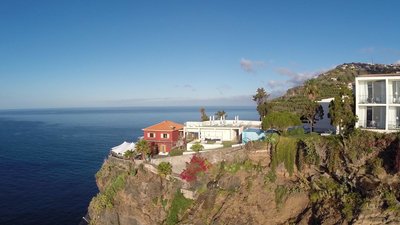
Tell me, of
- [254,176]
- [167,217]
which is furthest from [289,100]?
[167,217]

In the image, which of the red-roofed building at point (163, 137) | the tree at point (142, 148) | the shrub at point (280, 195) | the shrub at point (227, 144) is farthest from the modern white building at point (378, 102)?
the tree at point (142, 148)

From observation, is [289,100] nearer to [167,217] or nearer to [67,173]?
[167,217]

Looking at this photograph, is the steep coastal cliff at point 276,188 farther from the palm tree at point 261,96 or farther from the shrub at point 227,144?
the palm tree at point 261,96

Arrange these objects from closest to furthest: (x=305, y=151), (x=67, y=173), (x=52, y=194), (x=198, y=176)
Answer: (x=305, y=151), (x=198, y=176), (x=52, y=194), (x=67, y=173)

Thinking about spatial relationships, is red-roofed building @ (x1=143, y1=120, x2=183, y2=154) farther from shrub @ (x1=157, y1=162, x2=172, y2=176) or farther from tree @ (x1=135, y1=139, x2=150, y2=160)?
shrub @ (x1=157, y1=162, x2=172, y2=176)

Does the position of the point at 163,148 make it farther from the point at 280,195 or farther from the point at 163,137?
the point at 280,195

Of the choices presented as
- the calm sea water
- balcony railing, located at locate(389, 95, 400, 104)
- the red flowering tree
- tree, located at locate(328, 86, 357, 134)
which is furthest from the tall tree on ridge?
the calm sea water
